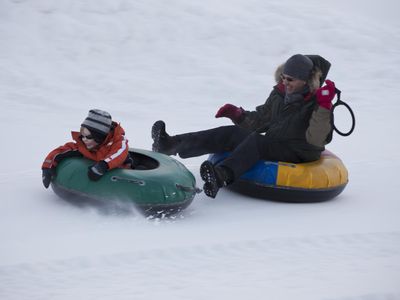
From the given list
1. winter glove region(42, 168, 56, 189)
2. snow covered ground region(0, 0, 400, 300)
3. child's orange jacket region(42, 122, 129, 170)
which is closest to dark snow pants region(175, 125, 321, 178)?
snow covered ground region(0, 0, 400, 300)

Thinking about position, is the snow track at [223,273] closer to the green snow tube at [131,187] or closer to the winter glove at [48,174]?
the green snow tube at [131,187]

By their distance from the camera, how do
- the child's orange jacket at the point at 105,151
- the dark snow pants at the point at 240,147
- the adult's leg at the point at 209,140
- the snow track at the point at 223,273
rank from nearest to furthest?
the snow track at the point at 223,273 → the child's orange jacket at the point at 105,151 → the dark snow pants at the point at 240,147 → the adult's leg at the point at 209,140

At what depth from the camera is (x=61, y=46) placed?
11.3 m

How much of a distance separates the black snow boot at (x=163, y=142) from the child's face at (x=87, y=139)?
0.73m

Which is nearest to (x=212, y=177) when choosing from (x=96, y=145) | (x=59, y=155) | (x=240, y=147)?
(x=240, y=147)

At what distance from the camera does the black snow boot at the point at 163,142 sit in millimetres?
5250

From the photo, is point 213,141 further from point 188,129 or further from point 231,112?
point 188,129

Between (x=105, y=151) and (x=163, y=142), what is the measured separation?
2.73ft

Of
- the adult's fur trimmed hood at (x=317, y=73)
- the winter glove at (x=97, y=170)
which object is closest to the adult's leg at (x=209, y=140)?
the adult's fur trimmed hood at (x=317, y=73)

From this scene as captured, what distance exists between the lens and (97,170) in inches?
172

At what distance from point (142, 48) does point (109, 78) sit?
1578 millimetres

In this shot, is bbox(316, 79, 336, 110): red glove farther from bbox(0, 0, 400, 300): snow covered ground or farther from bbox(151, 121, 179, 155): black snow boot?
bbox(151, 121, 179, 155): black snow boot

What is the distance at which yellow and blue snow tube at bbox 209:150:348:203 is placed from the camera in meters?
4.93

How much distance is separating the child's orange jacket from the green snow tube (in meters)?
0.05
